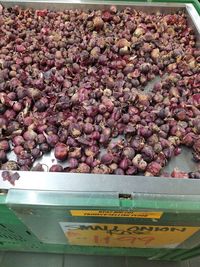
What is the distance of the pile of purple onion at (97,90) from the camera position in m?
0.92

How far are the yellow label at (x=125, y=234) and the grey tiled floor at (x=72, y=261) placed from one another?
371mm

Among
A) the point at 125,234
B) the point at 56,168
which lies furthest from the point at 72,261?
the point at 56,168

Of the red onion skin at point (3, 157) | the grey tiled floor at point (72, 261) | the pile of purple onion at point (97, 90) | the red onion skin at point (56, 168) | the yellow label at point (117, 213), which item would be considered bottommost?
the grey tiled floor at point (72, 261)

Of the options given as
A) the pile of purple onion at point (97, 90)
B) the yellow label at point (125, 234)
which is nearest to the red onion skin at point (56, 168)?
the pile of purple onion at point (97, 90)

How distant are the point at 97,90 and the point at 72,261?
0.85 meters

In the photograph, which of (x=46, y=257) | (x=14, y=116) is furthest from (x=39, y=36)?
(x=46, y=257)

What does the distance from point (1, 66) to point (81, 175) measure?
592 millimetres

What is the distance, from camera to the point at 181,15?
4.67ft

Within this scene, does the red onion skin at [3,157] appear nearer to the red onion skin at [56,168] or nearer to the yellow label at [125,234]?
the red onion skin at [56,168]

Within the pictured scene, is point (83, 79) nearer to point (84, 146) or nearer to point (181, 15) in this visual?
point (84, 146)

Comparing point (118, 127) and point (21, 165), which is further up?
point (118, 127)

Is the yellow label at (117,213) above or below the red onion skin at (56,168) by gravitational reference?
below

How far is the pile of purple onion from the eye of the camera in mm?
916

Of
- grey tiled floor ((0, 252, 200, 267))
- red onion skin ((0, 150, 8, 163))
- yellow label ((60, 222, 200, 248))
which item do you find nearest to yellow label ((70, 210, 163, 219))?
yellow label ((60, 222, 200, 248))
